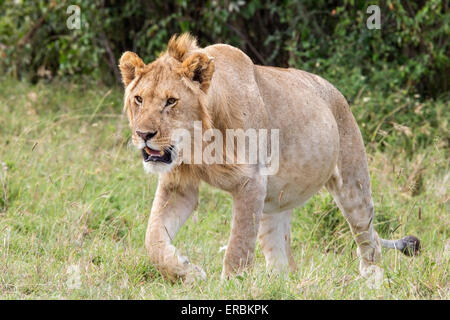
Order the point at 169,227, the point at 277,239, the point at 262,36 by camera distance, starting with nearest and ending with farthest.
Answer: the point at 169,227 → the point at 277,239 → the point at 262,36

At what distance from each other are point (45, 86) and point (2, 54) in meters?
0.84

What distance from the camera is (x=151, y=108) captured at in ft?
12.7

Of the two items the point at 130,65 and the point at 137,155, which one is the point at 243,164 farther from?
the point at 137,155

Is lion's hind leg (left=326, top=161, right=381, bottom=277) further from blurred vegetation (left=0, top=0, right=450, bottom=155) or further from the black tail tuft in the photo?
blurred vegetation (left=0, top=0, right=450, bottom=155)

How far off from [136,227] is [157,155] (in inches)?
55.2

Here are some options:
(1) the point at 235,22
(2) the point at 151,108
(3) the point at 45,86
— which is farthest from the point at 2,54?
(2) the point at 151,108

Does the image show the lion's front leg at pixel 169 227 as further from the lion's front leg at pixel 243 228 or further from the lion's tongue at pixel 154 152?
the lion's tongue at pixel 154 152

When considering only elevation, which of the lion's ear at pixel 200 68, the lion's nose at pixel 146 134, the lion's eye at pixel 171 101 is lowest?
the lion's nose at pixel 146 134

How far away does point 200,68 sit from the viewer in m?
3.98

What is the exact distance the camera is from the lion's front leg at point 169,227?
158 inches

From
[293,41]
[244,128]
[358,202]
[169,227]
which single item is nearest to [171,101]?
[244,128]

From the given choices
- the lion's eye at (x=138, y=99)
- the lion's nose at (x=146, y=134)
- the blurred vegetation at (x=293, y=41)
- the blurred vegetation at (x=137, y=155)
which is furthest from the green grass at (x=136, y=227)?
the lion's eye at (x=138, y=99)

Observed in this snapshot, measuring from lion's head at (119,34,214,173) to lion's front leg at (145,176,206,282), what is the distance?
311 millimetres

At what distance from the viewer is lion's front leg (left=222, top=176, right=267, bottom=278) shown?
4.08 metres
